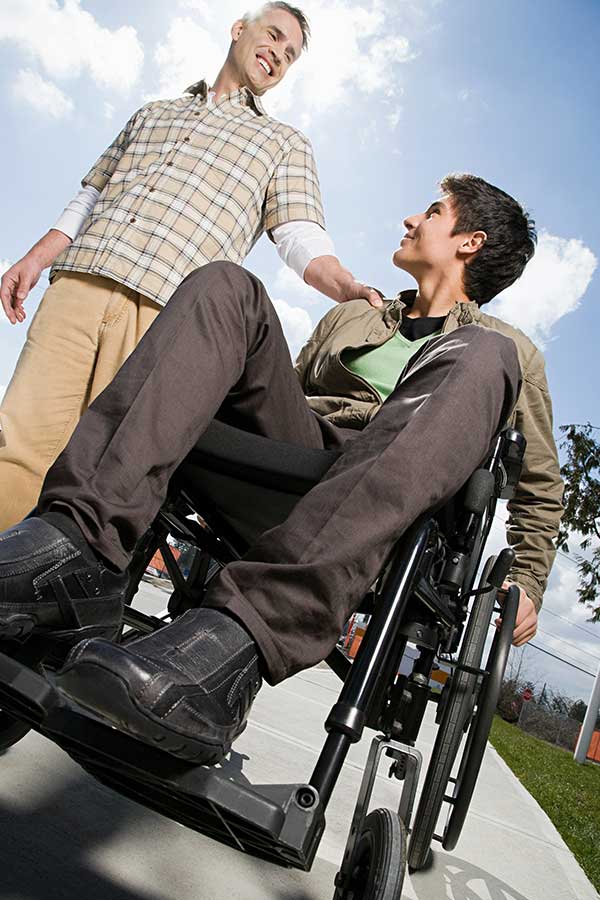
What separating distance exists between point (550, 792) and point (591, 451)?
8.26 meters

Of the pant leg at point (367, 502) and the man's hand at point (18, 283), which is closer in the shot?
the pant leg at point (367, 502)

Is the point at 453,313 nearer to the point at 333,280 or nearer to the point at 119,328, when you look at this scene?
the point at 333,280

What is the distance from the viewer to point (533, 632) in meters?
2.03

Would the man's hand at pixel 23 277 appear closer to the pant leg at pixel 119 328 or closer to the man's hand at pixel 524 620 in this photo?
the pant leg at pixel 119 328

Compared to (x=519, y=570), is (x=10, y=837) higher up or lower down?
lower down

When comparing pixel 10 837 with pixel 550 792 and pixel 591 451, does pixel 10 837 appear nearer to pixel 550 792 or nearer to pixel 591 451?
pixel 550 792

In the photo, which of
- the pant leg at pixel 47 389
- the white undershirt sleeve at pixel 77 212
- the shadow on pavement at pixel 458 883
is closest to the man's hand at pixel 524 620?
the shadow on pavement at pixel 458 883

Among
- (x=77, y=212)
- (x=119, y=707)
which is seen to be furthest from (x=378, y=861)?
(x=77, y=212)

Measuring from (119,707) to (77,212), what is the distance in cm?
208

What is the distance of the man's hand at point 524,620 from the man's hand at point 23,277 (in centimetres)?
161

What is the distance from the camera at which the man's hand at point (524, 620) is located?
198cm

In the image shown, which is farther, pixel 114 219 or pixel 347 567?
pixel 114 219

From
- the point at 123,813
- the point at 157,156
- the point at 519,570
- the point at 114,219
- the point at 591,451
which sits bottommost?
the point at 123,813

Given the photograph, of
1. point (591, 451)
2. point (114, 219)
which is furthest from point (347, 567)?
point (591, 451)
